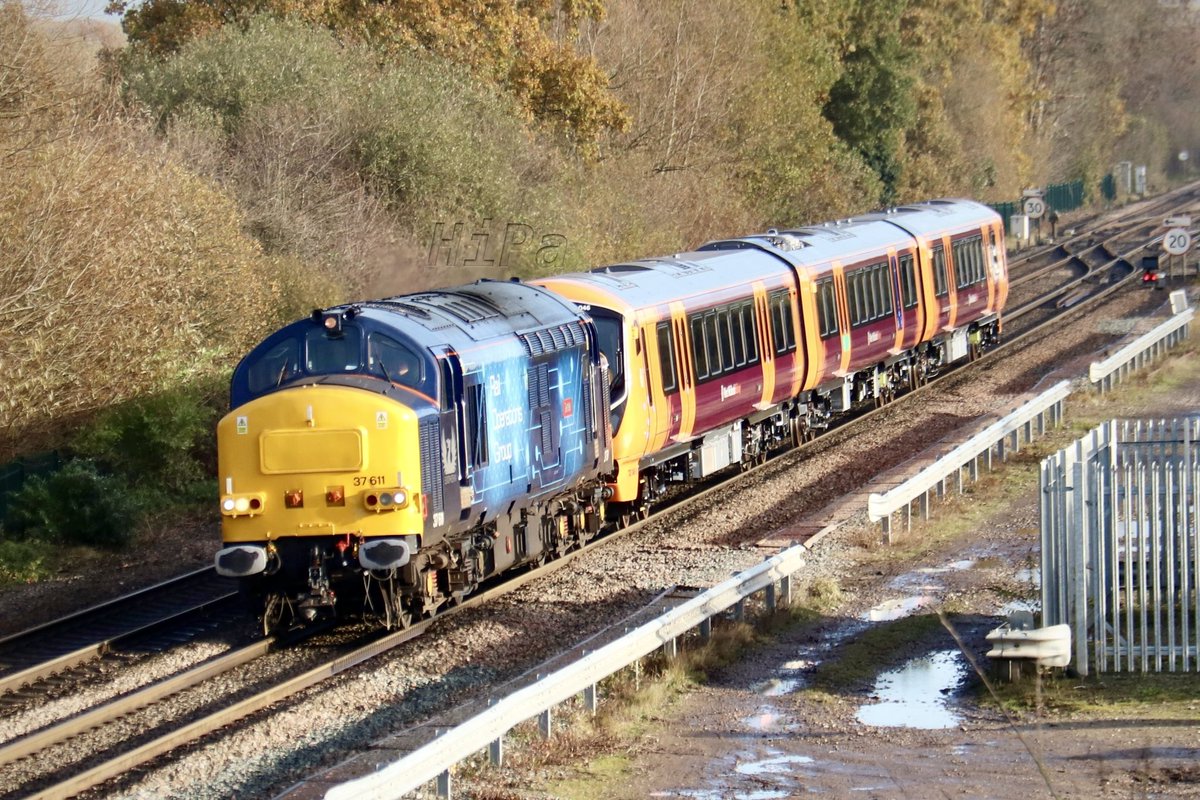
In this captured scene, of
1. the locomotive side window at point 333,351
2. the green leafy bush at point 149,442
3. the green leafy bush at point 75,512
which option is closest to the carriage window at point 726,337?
the green leafy bush at point 149,442

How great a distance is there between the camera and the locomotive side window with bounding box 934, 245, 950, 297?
1281 inches

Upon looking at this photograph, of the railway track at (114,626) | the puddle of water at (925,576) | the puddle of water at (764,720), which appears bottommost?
the puddle of water at (925,576)

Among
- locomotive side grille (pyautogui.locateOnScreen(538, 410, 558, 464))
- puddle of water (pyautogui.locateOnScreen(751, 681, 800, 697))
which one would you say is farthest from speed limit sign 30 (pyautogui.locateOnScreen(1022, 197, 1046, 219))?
puddle of water (pyautogui.locateOnScreen(751, 681, 800, 697))

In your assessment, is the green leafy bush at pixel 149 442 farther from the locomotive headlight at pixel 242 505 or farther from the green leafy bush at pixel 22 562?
the locomotive headlight at pixel 242 505

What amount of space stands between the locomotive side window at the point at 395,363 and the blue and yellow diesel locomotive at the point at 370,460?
0.5 inches

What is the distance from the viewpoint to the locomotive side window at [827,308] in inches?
1056

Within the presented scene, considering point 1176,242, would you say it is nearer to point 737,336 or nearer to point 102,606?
point 737,336

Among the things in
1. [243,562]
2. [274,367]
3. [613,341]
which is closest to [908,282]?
[613,341]

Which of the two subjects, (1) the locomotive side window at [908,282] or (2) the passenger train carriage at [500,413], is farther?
(1) the locomotive side window at [908,282]

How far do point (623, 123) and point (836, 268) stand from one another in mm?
16120

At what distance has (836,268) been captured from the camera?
27.7m

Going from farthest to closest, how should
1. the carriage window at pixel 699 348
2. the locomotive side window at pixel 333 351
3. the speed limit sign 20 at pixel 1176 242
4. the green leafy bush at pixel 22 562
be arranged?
1. the speed limit sign 20 at pixel 1176 242
2. the carriage window at pixel 699 348
3. the green leafy bush at pixel 22 562
4. the locomotive side window at pixel 333 351

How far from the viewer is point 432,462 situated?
1470 centimetres

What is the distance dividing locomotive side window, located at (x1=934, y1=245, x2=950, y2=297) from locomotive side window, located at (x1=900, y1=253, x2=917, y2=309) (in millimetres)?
1223
